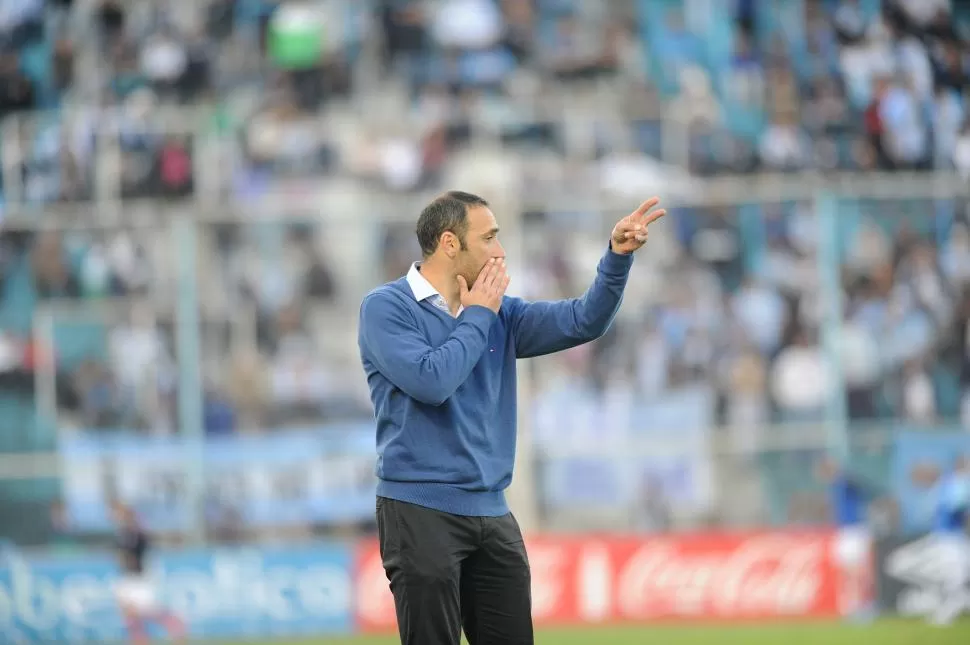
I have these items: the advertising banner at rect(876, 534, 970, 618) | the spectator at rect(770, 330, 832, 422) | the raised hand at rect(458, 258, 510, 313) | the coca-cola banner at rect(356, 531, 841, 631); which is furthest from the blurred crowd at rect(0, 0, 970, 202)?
the raised hand at rect(458, 258, 510, 313)

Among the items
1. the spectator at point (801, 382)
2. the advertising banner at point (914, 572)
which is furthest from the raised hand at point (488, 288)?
the spectator at point (801, 382)

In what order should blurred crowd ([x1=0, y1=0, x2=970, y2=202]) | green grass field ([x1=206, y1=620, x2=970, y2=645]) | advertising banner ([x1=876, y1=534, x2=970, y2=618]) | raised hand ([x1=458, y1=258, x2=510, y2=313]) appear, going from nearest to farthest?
1. raised hand ([x1=458, y1=258, x2=510, y2=313])
2. green grass field ([x1=206, y1=620, x2=970, y2=645])
3. advertising banner ([x1=876, y1=534, x2=970, y2=618])
4. blurred crowd ([x1=0, y1=0, x2=970, y2=202])

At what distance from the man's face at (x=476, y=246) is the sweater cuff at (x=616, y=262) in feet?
1.30

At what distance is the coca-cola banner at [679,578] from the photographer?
15.4 meters

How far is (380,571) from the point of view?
15688 millimetres

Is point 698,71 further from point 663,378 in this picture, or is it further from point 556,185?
point 663,378

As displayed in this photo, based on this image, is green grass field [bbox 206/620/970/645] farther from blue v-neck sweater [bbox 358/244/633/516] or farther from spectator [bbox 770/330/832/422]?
blue v-neck sweater [bbox 358/244/633/516]

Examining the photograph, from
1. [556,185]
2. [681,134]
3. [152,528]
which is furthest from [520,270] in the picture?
[152,528]

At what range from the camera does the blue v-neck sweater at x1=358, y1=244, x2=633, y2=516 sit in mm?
5441

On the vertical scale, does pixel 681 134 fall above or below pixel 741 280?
above

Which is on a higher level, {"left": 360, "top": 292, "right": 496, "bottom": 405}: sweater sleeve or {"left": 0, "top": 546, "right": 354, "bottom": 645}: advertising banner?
{"left": 360, "top": 292, "right": 496, "bottom": 405}: sweater sleeve

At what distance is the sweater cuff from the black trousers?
3.32ft

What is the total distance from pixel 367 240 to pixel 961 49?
9259mm

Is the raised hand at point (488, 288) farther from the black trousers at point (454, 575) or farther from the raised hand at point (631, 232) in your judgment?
the black trousers at point (454, 575)
